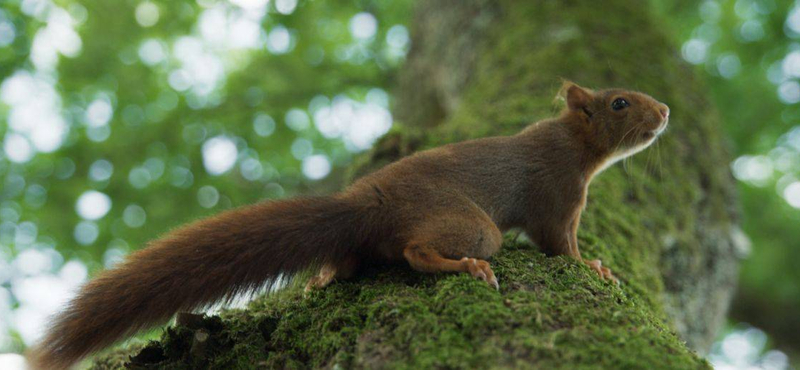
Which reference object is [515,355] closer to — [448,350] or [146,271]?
[448,350]

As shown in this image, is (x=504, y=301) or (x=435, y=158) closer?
(x=504, y=301)

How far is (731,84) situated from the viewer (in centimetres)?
981

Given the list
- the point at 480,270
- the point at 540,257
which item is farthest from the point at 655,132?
the point at 480,270

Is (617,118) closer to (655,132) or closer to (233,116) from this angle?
(655,132)

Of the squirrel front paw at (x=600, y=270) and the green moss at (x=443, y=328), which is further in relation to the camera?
the squirrel front paw at (x=600, y=270)

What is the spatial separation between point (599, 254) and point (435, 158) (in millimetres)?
1129

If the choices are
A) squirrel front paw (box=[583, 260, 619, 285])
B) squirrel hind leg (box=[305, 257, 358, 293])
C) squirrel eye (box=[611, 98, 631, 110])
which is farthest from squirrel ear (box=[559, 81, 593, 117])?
squirrel hind leg (box=[305, 257, 358, 293])

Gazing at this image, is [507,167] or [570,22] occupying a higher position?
[570,22]

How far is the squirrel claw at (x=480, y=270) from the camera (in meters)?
2.28

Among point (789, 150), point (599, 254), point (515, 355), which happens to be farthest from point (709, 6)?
point (515, 355)

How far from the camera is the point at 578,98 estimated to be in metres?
3.67

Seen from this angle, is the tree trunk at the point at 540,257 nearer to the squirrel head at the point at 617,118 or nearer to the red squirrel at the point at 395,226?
the red squirrel at the point at 395,226

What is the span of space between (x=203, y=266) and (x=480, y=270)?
3.34ft

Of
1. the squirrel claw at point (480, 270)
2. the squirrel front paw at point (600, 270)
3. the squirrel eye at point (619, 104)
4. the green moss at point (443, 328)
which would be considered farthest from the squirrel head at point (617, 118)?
the squirrel claw at point (480, 270)
